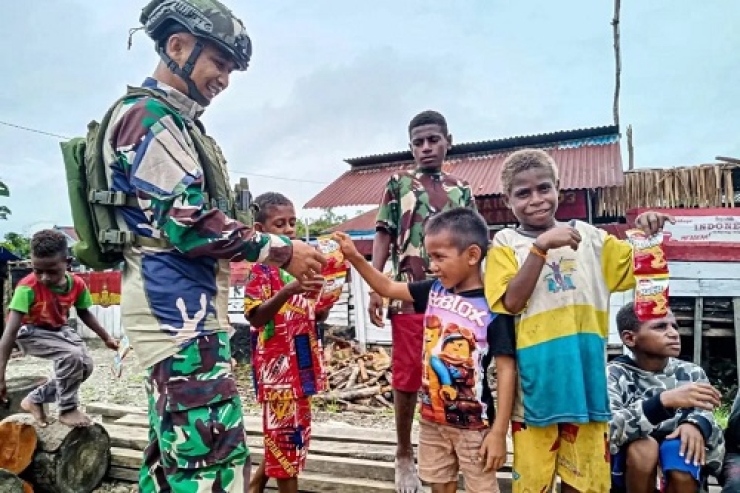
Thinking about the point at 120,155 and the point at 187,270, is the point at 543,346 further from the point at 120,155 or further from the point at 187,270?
the point at 120,155

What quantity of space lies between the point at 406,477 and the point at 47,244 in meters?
3.15

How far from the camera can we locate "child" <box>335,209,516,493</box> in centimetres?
231

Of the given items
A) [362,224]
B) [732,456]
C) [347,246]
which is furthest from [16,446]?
[362,224]

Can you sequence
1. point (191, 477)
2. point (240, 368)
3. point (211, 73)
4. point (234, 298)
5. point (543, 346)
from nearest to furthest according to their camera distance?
point (191, 477) → point (211, 73) → point (543, 346) → point (240, 368) → point (234, 298)

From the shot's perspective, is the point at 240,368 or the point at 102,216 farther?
the point at 240,368

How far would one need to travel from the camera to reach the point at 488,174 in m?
11.8

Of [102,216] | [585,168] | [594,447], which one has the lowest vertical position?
[594,447]

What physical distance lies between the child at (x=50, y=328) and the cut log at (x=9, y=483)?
1.68ft

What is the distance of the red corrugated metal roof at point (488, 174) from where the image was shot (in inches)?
399

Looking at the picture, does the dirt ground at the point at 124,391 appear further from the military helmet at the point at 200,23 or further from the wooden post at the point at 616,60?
the wooden post at the point at 616,60

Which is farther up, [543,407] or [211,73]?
[211,73]

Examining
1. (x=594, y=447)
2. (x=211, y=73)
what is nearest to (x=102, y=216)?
(x=211, y=73)

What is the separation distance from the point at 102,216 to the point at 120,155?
0.24m

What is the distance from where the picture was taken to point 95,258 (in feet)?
6.79
